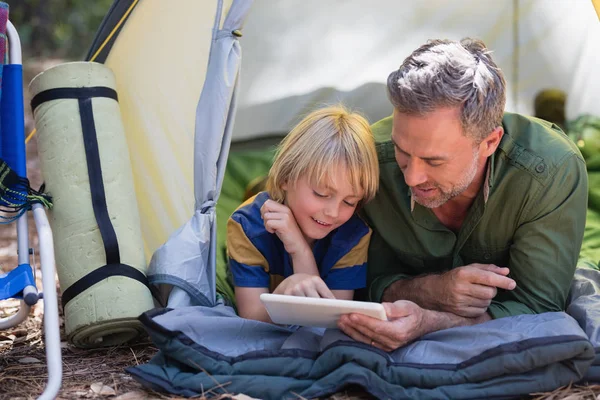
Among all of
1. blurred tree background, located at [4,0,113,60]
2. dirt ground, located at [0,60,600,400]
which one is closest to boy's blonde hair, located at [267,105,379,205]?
dirt ground, located at [0,60,600,400]

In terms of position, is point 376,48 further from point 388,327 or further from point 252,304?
point 388,327

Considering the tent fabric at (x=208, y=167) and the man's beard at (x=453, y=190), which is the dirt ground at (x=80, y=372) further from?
the man's beard at (x=453, y=190)

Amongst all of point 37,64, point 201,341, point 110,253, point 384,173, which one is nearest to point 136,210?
point 110,253

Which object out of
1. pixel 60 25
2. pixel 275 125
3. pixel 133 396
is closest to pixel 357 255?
pixel 133 396

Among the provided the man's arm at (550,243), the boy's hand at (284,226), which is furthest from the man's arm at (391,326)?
the boy's hand at (284,226)

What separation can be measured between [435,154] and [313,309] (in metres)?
0.57

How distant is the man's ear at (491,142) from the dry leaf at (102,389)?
1287 millimetres

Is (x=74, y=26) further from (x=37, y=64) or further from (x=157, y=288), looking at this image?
(x=157, y=288)

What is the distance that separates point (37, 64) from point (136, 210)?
5.96 m

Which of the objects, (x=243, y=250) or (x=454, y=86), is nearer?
(x=454, y=86)

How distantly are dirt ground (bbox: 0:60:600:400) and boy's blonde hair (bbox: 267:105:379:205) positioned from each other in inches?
26.4

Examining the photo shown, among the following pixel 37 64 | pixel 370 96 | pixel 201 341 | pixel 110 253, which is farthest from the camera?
pixel 37 64

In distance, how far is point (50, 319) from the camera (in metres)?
2.31

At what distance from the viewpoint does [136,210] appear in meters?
2.82
